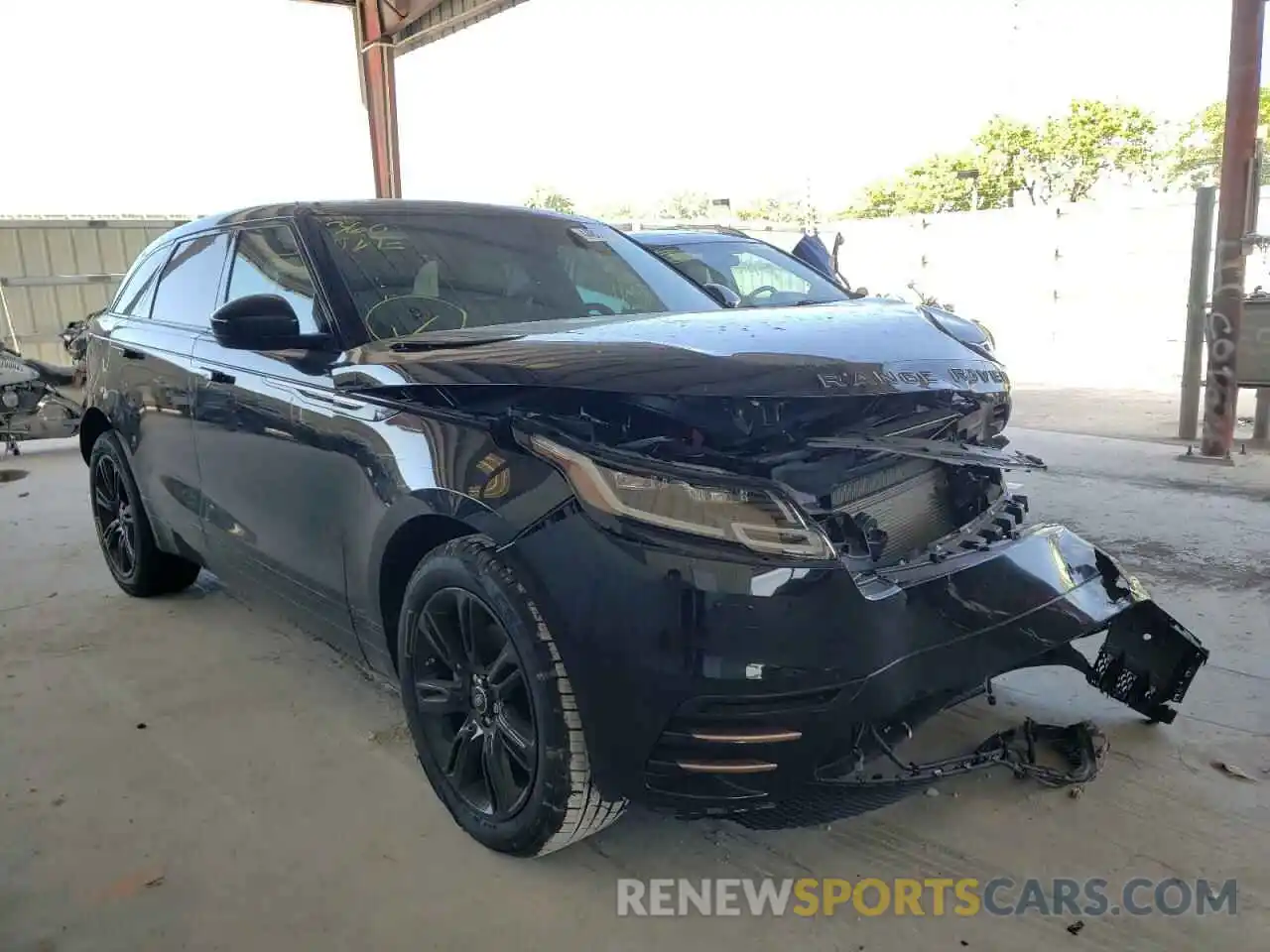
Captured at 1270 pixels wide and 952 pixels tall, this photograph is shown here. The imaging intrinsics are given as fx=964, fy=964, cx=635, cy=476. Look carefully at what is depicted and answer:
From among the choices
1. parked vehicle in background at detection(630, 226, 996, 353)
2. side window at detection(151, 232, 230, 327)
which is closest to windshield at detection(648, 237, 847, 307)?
parked vehicle in background at detection(630, 226, 996, 353)

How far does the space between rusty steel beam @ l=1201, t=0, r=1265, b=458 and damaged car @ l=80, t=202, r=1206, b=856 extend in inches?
177

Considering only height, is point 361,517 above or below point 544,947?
above

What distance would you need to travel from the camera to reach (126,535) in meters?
4.41

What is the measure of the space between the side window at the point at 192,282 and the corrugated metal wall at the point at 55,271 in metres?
8.22

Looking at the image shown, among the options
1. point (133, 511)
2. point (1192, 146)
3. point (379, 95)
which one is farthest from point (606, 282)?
point (1192, 146)

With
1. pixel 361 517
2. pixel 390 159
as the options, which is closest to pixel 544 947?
pixel 361 517

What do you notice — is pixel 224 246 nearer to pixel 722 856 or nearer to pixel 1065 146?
pixel 722 856

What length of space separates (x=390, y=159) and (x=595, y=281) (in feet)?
44.2

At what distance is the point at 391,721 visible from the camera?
3168 mm

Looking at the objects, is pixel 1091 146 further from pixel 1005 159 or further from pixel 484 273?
pixel 484 273

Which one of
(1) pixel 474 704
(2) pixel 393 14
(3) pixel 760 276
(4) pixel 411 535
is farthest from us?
(2) pixel 393 14

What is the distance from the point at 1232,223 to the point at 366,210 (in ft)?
19.9

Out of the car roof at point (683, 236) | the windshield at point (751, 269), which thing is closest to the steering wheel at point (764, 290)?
the windshield at point (751, 269)

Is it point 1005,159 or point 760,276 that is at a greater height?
point 1005,159
